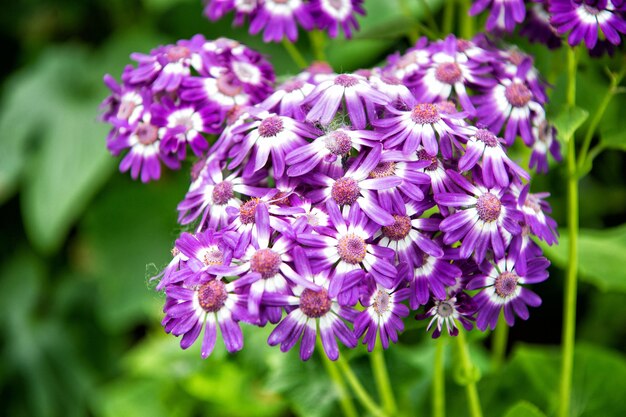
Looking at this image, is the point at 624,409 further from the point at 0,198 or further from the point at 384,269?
the point at 0,198

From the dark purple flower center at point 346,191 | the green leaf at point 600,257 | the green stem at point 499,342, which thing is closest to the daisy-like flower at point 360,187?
the dark purple flower center at point 346,191

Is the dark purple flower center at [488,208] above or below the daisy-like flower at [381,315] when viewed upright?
above

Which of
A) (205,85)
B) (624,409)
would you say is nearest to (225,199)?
(205,85)

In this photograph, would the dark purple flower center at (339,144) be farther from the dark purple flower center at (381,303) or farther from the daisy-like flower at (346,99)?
the dark purple flower center at (381,303)

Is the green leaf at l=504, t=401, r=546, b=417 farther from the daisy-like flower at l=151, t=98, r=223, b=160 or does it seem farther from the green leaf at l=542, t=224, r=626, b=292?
the daisy-like flower at l=151, t=98, r=223, b=160

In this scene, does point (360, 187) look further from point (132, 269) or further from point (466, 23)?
point (132, 269)

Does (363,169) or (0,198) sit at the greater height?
(363,169)
